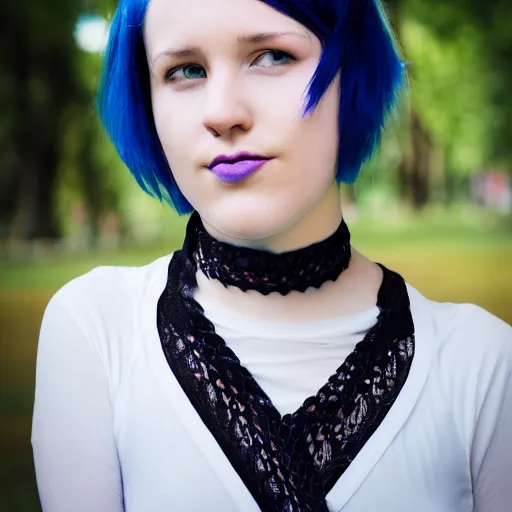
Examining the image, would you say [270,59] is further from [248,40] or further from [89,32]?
[89,32]

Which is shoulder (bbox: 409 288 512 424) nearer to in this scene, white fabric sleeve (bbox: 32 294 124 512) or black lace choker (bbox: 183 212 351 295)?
black lace choker (bbox: 183 212 351 295)

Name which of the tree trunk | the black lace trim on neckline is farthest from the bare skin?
the tree trunk

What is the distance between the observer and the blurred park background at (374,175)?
1.35 m

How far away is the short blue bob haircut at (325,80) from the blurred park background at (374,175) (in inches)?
16.7

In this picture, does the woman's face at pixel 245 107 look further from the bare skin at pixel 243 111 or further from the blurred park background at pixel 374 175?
the blurred park background at pixel 374 175

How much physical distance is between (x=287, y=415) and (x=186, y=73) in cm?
41

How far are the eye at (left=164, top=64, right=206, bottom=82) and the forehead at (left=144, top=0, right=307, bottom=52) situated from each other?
3 cm

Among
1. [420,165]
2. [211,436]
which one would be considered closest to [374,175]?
[420,165]

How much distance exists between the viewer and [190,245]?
0.88 m

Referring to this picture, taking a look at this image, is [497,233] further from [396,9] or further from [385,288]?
[385,288]

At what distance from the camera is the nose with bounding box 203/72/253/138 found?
2.29 ft

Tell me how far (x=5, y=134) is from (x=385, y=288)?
3.34ft

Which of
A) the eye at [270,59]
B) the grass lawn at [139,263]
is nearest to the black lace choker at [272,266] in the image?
the eye at [270,59]

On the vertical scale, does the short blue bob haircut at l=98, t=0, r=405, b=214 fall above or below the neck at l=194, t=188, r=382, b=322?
above
